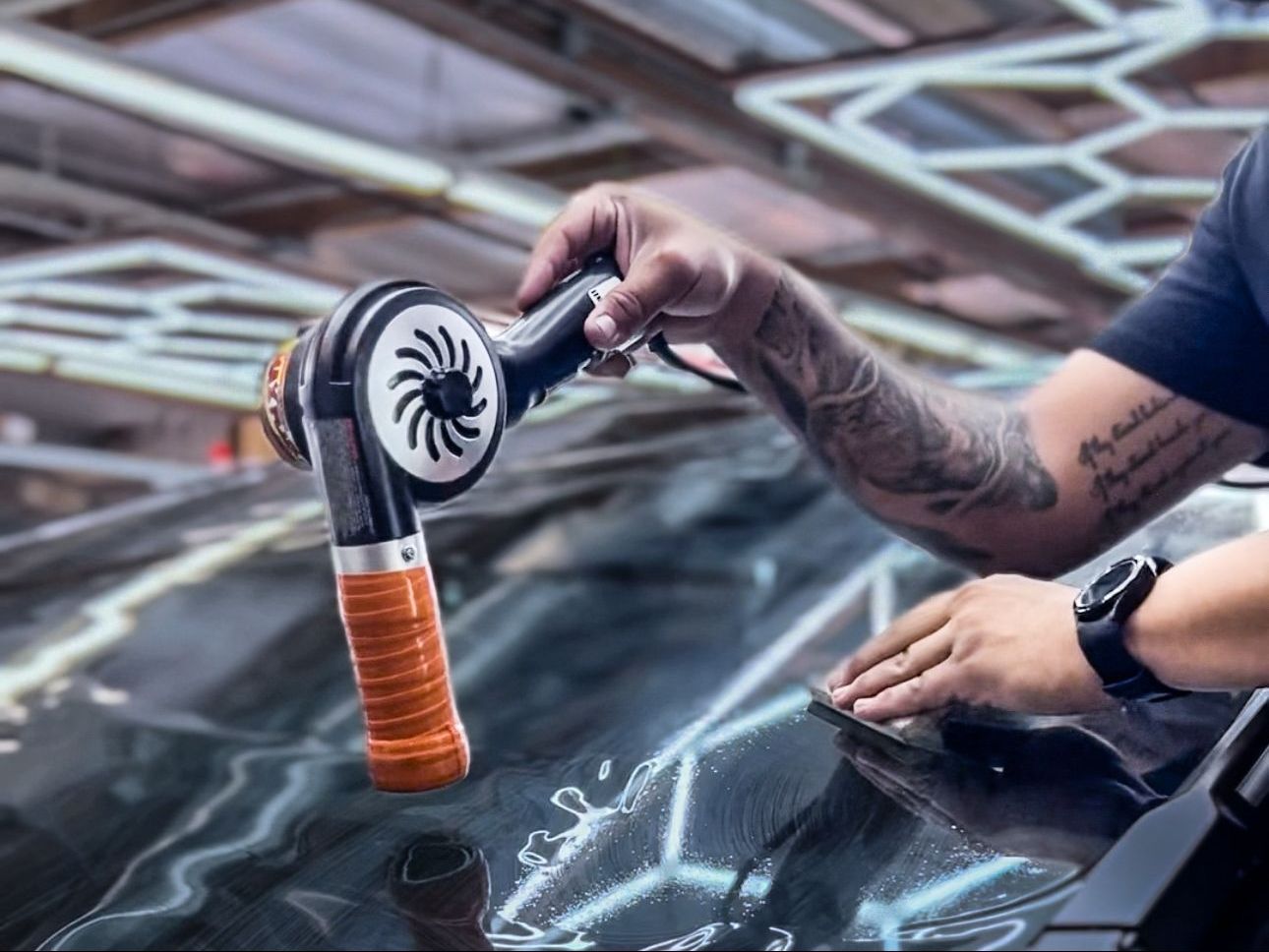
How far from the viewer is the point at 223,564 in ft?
4.33

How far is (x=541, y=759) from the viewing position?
0.84m

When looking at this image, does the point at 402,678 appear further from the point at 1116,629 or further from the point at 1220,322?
the point at 1220,322

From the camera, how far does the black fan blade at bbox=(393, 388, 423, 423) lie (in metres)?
0.63

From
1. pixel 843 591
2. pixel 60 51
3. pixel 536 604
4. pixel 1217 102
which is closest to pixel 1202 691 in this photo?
pixel 843 591

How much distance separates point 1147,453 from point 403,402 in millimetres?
804

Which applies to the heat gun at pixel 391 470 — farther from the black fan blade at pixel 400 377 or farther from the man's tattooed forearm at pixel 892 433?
the man's tattooed forearm at pixel 892 433

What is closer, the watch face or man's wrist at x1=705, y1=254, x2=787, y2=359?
the watch face

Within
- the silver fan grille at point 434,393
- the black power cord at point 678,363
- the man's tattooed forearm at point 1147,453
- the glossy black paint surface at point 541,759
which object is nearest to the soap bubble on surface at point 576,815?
the glossy black paint surface at point 541,759

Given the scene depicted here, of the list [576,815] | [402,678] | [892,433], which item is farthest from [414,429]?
[892,433]

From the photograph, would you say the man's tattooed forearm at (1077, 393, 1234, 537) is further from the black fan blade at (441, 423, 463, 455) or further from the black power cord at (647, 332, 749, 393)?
the black fan blade at (441, 423, 463, 455)

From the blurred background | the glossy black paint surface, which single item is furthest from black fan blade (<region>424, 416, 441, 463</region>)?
the blurred background

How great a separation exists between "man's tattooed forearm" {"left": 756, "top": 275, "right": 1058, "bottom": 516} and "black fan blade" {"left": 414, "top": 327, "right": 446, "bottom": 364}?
475 mm

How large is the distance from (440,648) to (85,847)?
261 millimetres

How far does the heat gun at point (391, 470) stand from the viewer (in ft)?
Answer: 2.04
